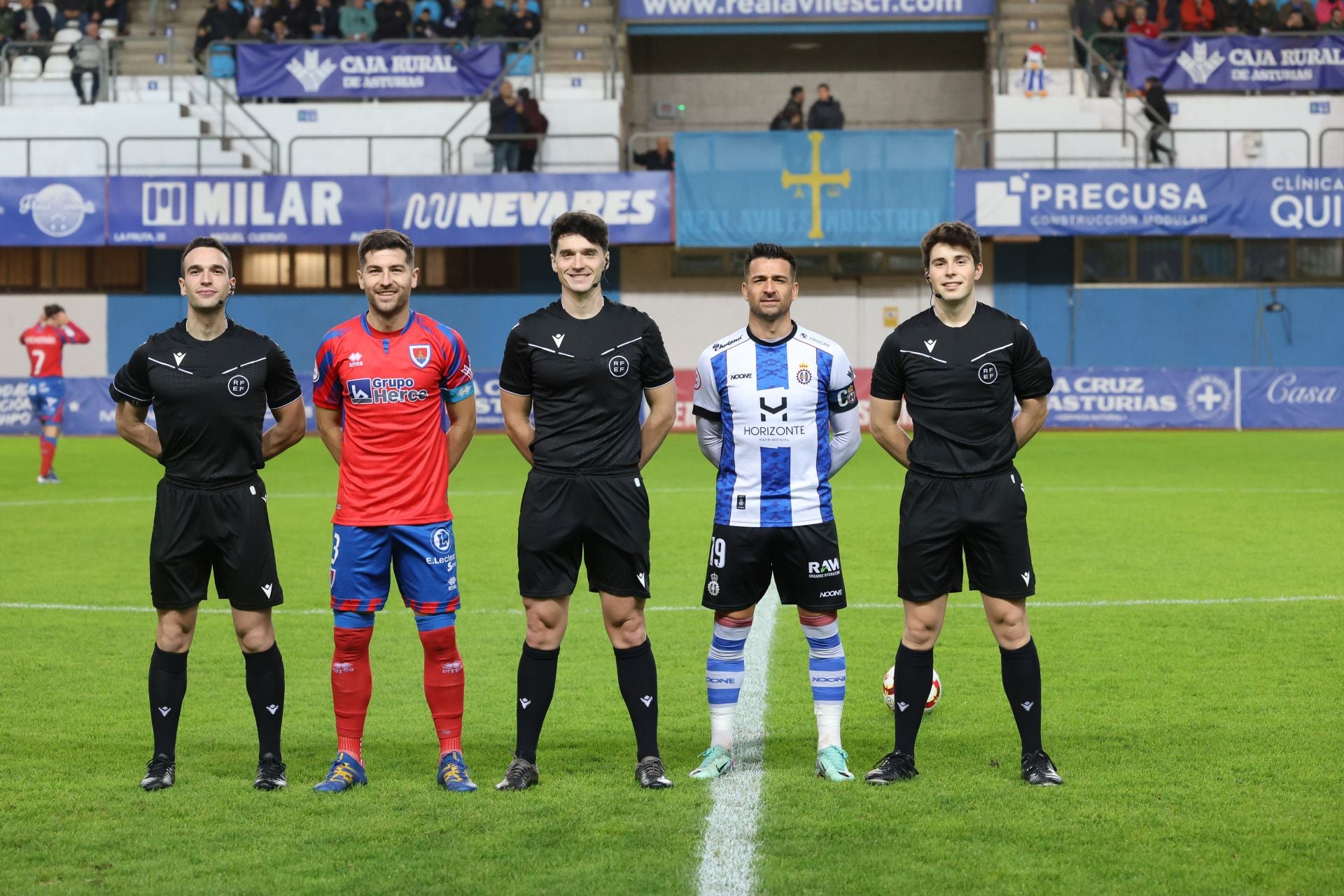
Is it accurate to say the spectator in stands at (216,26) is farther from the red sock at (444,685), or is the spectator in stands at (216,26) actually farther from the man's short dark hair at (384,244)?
the red sock at (444,685)

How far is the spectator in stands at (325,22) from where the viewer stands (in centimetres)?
3067

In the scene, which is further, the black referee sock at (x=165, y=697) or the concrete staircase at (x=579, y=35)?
the concrete staircase at (x=579, y=35)

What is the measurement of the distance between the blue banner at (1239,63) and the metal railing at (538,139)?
33.1 feet

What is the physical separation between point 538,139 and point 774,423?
2313cm

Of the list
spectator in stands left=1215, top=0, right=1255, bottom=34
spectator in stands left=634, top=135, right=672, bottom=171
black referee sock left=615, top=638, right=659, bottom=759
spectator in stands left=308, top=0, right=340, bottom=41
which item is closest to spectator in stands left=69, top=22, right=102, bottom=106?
spectator in stands left=308, top=0, right=340, bottom=41

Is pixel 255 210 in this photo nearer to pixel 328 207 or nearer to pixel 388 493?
pixel 328 207

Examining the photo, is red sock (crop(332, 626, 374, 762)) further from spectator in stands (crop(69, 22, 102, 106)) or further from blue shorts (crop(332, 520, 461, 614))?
spectator in stands (crop(69, 22, 102, 106))

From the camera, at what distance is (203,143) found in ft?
96.8

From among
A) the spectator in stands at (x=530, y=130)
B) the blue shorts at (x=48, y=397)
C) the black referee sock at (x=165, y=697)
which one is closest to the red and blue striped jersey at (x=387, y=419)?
the black referee sock at (x=165, y=697)

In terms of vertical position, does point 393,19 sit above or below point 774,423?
above

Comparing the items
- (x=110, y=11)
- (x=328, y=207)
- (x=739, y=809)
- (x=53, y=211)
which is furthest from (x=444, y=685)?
(x=110, y=11)

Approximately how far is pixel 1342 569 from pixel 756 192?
56.5 ft

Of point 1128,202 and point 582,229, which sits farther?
point 1128,202

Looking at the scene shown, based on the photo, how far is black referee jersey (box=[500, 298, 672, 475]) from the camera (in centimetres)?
572
